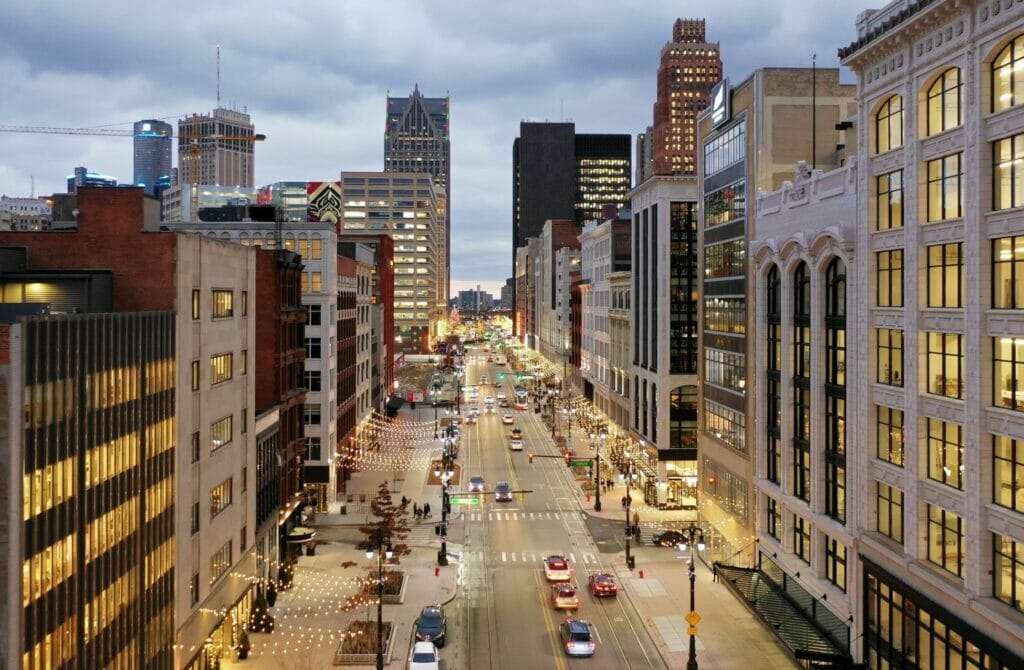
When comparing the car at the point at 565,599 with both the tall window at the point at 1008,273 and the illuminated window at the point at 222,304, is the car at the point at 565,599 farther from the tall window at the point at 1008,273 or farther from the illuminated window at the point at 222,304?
the tall window at the point at 1008,273

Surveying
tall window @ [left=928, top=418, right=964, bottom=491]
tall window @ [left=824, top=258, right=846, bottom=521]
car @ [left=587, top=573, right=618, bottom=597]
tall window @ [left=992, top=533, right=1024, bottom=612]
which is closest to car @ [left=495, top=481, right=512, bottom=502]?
car @ [left=587, top=573, right=618, bottom=597]

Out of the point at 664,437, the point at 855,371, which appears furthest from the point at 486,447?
the point at 855,371

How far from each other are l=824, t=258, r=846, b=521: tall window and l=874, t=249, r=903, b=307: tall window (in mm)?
3026

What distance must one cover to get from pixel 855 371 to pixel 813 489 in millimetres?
6466

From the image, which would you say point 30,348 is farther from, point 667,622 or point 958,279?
point 667,622

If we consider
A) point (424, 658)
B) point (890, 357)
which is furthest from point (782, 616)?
point (424, 658)

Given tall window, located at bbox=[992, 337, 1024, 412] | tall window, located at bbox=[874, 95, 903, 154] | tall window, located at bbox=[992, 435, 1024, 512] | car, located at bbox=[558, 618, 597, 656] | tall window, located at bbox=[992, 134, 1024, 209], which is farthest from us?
car, located at bbox=[558, 618, 597, 656]

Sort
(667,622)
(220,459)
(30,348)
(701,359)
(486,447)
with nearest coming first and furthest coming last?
(30,348), (220,459), (667,622), (701,359), (486,447)

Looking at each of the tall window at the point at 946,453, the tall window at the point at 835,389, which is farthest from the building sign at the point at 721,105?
the tall window at the point at 946,453

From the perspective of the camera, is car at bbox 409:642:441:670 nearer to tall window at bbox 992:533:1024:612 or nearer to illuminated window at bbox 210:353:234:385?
illuminated window at bbox 210:353:234:385

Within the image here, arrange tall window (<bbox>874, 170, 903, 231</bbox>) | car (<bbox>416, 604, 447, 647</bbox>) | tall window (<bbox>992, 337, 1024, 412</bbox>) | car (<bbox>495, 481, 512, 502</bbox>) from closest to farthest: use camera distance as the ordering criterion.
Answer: tall window (<bbox>992, 337, 1024, 412</bbox>)
tall window (<bbox>874, 170, 903, 231</bbox>)
car (<bbox>416, 604, 447, 647</bbox>)
car (<bbox>495, 481, 512, 502</bbox>)

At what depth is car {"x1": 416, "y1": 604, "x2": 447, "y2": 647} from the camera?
124 feet

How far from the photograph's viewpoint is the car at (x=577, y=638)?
36.1 metres

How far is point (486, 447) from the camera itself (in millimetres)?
97000
